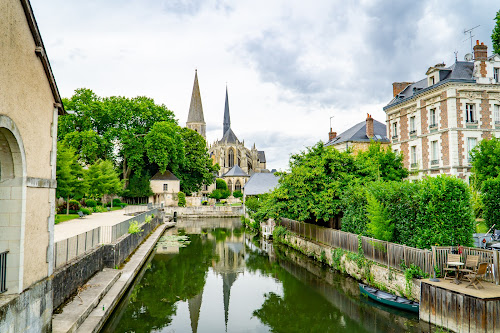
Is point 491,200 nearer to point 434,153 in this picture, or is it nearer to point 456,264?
point 434,153

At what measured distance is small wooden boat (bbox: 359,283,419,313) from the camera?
10939mm

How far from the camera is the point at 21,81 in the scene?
22.8ft

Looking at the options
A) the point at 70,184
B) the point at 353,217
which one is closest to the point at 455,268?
the point at 353,217

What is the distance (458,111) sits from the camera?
21.0 metres

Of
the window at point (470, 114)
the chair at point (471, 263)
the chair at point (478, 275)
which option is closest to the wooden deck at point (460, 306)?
the chair at point (478, 275)

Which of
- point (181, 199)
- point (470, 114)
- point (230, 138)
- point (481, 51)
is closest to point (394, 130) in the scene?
point (470, 114)

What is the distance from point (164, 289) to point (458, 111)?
18.9m

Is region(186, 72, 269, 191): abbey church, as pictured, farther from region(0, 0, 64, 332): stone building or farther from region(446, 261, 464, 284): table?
region(0, 0, 64, 332): stone building

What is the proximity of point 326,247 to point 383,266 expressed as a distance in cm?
543

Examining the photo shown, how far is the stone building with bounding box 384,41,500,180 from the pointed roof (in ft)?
246

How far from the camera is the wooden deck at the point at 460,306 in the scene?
827cm

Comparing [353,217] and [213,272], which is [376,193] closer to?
[353,217]

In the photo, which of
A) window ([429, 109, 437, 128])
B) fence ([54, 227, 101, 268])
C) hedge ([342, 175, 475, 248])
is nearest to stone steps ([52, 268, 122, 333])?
fence ([54, 227, 101, 268])

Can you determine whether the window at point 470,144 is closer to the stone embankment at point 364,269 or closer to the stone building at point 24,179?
the stone embankment at point 364,269
